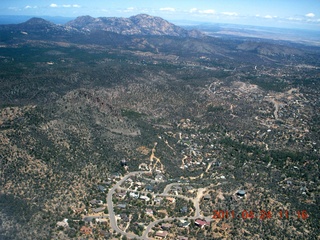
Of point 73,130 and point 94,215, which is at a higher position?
point 73,130

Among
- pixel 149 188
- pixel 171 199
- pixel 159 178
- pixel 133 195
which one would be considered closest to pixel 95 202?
pixel 133 195

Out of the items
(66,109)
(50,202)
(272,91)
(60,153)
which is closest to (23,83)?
(66,109)

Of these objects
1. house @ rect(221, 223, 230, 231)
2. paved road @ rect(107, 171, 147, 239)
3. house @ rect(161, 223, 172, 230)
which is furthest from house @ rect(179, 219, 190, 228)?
paved road @ rect(107, 171, 147, 239)

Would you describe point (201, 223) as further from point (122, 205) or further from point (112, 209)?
point (112, 209)

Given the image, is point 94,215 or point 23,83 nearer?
point 94,215

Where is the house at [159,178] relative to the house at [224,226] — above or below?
below

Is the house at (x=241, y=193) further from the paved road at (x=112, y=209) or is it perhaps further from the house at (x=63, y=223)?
the house at (x=63, y=223)

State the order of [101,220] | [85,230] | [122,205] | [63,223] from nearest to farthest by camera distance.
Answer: [85,230]
[63,223]
[101,220]
[122,205]

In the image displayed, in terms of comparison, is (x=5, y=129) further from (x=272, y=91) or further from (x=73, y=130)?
(x=272, y=91)

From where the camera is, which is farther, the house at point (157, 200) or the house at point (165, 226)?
the house at point (157, 200)

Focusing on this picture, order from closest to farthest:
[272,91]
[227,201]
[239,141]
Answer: [227,201] → [239,141] → [272,91]

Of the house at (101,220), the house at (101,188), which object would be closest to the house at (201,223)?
the house at (101,220)
